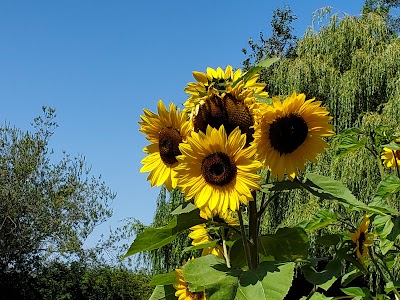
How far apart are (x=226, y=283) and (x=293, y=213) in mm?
5610

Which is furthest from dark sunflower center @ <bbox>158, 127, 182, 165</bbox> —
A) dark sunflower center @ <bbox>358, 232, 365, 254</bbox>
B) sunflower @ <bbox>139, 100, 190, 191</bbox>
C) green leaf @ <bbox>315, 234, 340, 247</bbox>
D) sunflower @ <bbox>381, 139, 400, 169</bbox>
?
sunflower @ <bbox>381, 139, 400, 169</bbox>

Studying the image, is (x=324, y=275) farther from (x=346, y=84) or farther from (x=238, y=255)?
(x=346, y=84)

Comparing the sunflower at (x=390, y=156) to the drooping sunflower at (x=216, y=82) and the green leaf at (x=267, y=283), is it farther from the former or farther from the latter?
the green leaf at (x=267, y=283)

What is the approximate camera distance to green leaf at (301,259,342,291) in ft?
3.50

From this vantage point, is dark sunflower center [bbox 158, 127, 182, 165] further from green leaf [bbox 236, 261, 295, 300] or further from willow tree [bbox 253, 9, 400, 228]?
willow tree [bbox 253, 9, 400, 228]

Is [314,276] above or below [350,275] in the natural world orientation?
below

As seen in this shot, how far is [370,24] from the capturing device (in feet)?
24.4

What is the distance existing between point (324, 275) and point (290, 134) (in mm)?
325

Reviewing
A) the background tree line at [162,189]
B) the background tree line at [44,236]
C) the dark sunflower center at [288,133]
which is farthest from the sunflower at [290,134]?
the background tree line at [44,236]

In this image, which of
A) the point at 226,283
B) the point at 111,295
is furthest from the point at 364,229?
the point at 111,295

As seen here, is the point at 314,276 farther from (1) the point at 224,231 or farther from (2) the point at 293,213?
(2) the point at 293,213

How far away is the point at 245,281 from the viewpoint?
79 centimetres

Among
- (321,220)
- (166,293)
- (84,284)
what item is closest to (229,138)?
(166,293)

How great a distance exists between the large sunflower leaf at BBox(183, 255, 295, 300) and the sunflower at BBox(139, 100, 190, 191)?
150 millimetres
